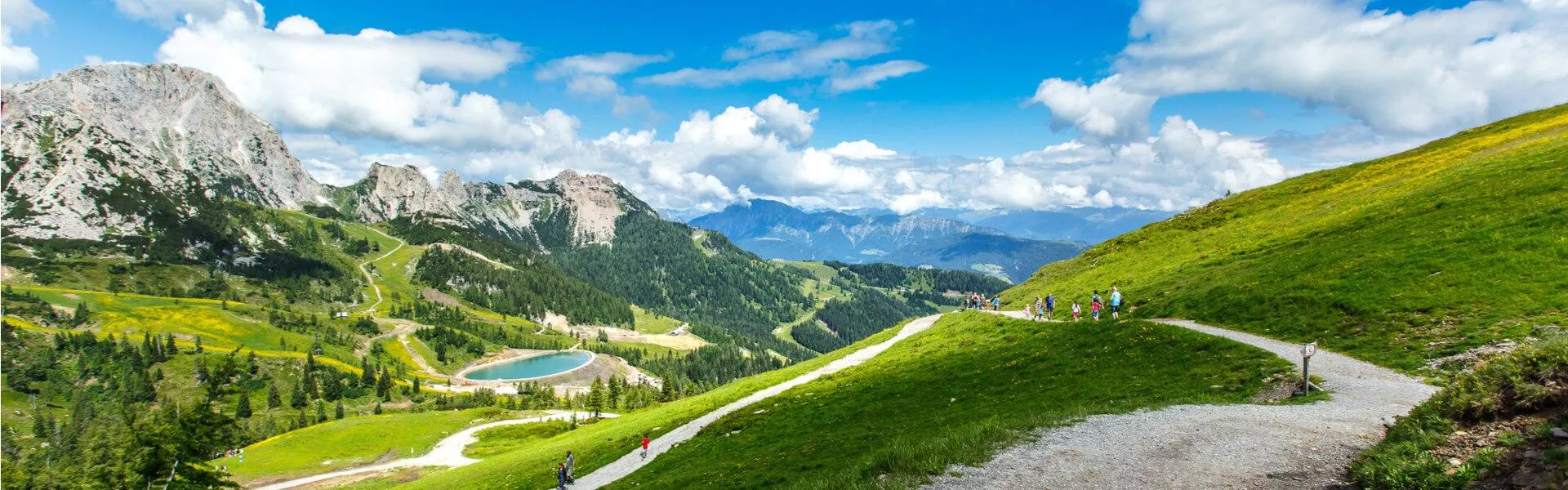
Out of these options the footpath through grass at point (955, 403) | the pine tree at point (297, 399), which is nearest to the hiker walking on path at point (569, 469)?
the footpath through grass at point (955, 403)

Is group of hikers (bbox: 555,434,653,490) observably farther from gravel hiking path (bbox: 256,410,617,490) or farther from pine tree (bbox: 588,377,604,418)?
pine tree (bbox: 588,377,604,418)

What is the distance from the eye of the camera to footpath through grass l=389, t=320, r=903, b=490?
167 ft

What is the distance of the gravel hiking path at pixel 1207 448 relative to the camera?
1442 centimetres

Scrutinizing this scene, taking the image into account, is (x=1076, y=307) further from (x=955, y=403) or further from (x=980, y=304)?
(x=980, y=304)

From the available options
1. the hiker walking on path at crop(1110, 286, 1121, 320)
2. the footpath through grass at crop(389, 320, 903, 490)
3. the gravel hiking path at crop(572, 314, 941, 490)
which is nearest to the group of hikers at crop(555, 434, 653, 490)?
the gravel hiking path at crop(572, 314, 941, 490)

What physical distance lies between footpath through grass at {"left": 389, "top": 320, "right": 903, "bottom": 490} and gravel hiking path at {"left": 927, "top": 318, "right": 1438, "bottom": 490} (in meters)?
39.8

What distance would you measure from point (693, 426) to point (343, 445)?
8374cm

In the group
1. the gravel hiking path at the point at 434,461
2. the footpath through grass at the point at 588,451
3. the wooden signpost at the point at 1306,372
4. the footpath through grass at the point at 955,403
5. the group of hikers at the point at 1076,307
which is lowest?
the gravel hiking path at the point at 434,461

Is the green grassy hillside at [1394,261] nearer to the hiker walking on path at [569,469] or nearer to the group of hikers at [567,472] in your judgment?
the group of hikers at [567,472]

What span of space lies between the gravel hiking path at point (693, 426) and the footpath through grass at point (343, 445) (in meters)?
68.8

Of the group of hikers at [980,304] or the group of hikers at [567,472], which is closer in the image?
the group of hikers at [567,472]

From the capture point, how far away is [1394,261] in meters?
33.8

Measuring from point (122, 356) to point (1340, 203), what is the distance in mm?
293482

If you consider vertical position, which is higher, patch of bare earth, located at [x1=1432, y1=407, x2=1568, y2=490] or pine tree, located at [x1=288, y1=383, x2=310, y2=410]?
patch of bare earth, located at [x1=1432, y1=407, x2=1568, y2=490]
